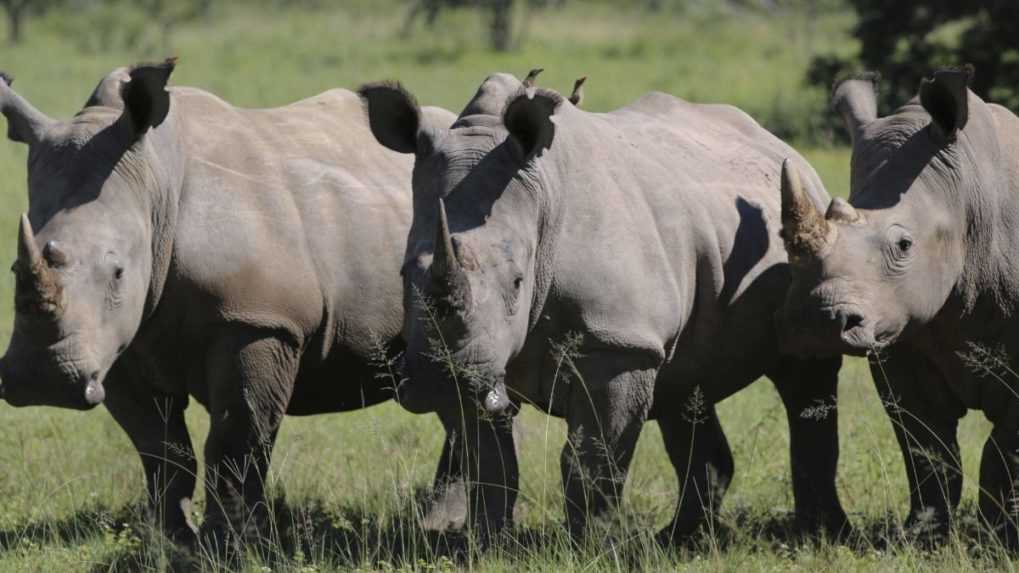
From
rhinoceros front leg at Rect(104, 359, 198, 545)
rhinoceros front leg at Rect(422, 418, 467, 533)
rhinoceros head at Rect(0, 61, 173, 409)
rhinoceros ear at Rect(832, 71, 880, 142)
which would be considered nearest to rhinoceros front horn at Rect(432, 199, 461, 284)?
rhinoceros head at Rect(0, 61, 173, 409)

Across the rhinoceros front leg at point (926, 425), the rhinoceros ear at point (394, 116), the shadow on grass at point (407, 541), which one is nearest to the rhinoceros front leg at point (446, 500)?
the shadow on grass at point (407, 541)

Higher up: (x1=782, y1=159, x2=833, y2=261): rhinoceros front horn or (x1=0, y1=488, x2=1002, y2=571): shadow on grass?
(x1=782, y1=159, x2=833, y2=261): rhinoceros front horn

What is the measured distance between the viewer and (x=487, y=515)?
19.6 feet

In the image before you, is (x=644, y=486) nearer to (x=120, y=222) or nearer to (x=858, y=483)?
(x=858, y=483)

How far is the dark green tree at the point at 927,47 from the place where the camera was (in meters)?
18.2

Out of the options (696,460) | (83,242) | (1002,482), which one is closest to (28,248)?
(83,242)

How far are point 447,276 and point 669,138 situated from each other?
74.2 inches

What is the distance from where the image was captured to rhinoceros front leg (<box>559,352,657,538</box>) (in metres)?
5.73

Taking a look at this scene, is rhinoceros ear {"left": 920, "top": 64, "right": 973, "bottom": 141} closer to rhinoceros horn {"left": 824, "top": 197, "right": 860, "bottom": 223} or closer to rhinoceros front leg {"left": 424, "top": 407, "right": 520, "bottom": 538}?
rhinoceros horn {"left": 824, "top": 197, "right": 860, "bottom": 223}

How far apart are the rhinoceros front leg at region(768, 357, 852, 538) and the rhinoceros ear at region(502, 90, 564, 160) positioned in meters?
1.69

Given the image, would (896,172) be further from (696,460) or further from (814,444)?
(696,460)

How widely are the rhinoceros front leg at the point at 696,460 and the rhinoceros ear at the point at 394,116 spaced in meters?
1.81

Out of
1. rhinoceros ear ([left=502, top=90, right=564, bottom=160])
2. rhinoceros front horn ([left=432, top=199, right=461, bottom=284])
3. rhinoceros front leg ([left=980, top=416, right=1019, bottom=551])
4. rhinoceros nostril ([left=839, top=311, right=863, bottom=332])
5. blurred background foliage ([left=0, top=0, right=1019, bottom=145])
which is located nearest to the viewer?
rhinoceros front horn ([left=432, top=199, right=461, bottom=284])

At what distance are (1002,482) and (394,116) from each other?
2.60m
